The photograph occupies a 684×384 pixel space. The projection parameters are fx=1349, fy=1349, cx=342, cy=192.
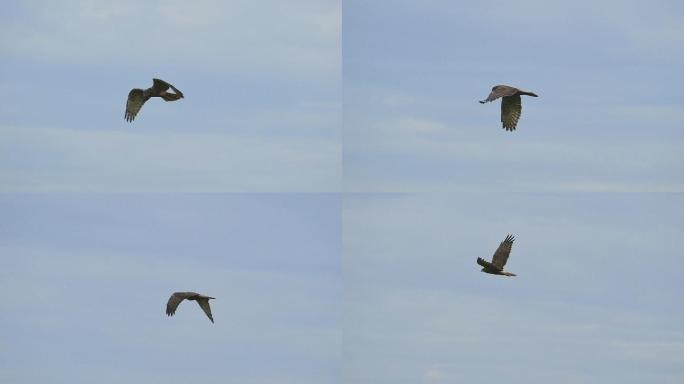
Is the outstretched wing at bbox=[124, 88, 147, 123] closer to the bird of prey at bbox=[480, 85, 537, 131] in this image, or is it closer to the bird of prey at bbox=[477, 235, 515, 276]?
the bird of prey at bbox=[480, 85, 537, 131]

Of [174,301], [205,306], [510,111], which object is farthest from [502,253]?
[174,301]

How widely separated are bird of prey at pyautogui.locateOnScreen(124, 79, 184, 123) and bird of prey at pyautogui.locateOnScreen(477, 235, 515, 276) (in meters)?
2.44

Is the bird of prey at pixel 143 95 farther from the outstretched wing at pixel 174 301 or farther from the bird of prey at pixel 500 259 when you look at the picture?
the bird of prey at pixel 500 259

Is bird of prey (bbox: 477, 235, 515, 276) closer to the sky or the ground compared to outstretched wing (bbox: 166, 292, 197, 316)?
closer to the sky

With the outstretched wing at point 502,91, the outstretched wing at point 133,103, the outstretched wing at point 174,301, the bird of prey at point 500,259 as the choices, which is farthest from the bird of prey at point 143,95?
the bird of prey at point 500,259

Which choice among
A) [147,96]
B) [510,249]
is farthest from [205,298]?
[510,249]

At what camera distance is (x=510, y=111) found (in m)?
9.31

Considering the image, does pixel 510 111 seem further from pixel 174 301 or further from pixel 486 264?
pixel 174 301

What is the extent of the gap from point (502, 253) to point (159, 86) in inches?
106

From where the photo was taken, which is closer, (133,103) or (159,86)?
(159,86)

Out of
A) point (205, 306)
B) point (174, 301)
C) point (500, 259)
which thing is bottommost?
point (174, 301)

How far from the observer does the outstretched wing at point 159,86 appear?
361 inches

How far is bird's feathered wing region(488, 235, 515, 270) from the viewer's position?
956 cm

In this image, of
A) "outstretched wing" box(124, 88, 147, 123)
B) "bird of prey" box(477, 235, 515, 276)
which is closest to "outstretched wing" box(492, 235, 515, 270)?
"bird of prey" box(477, 235, 515, 276)
